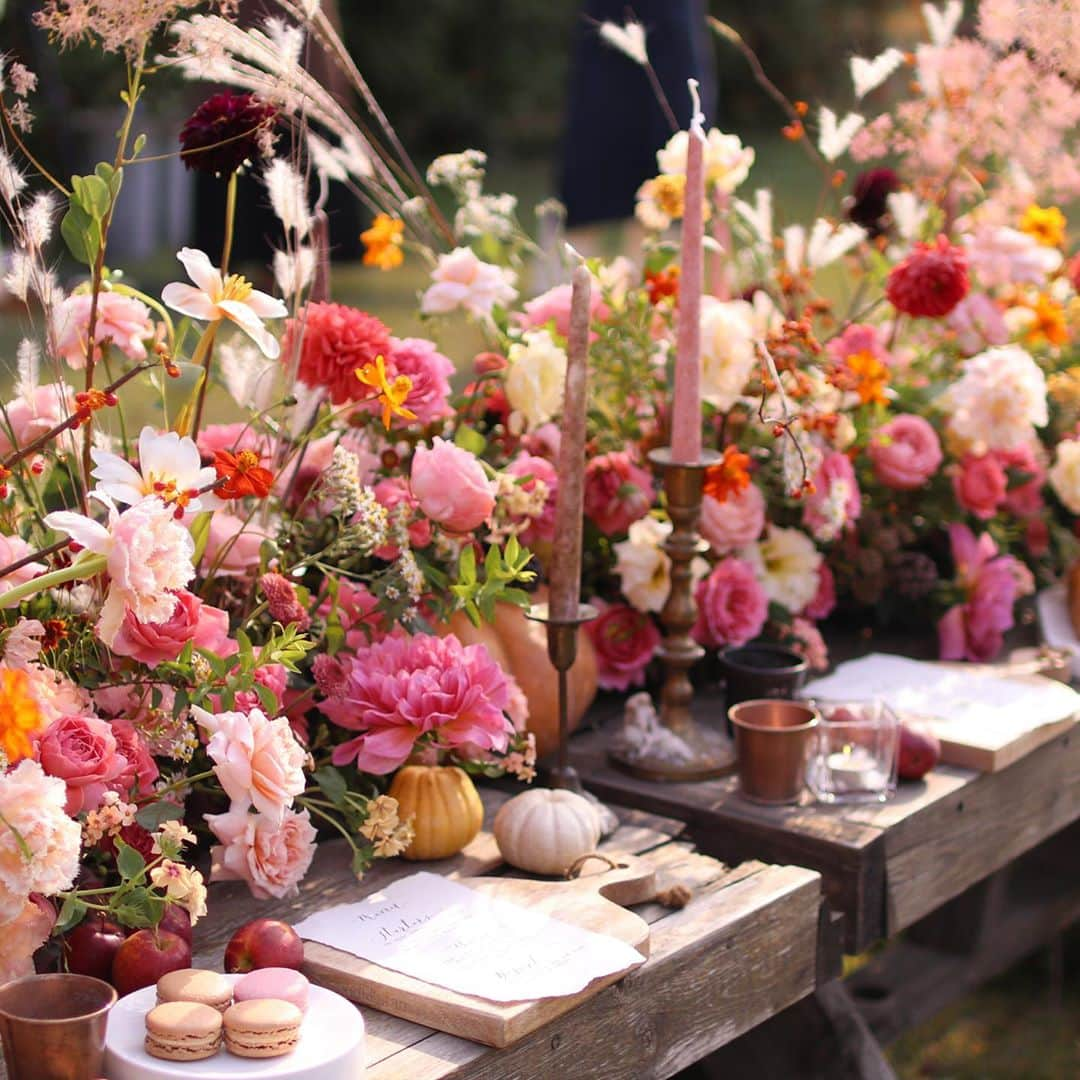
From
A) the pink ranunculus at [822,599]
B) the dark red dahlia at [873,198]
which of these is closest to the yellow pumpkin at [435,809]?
the pink ranunculus at [822,599]

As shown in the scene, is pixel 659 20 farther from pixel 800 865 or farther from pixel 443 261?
pixel 800 865

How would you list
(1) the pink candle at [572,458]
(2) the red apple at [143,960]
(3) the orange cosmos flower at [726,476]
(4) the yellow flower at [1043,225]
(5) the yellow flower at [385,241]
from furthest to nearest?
(4) the yellow flower at [1043,225]
(5) the yellow flower at [385,241]
(3) the orange cosmos flower at [726,476]
(1) the pink candle at [572,458]
(2) the red apple at [143,960]

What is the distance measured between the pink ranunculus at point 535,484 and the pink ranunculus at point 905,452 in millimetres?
546

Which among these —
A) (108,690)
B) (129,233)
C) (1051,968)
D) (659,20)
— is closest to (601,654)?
(108,690)

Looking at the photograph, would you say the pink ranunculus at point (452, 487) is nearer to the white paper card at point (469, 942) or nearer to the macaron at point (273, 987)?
the white paper card at point (469, 942)

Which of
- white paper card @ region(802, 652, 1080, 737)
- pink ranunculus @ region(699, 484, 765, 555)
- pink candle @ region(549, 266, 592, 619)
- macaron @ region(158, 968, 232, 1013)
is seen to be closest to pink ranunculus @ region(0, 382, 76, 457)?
pink candle @ region(549, 266, 592, 619)

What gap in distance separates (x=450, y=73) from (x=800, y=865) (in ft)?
33.5

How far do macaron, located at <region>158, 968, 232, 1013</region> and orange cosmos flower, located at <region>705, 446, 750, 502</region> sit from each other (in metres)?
0.82

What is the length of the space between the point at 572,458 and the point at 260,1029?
2.09 feet

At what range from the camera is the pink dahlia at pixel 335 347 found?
5.02ft

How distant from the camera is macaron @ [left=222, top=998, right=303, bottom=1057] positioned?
100cm

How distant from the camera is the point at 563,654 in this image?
153cm

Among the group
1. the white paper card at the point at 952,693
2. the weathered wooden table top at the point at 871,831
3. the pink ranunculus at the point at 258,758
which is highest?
the pink ranunculus at the point at 258,758

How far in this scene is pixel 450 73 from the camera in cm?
1117
